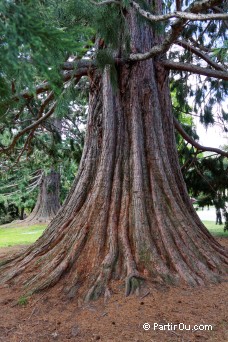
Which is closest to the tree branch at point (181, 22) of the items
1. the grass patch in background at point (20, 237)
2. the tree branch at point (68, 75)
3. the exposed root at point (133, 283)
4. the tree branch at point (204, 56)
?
the tree branch at point (68, 75)

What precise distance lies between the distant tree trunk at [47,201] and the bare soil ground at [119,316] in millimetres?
12641

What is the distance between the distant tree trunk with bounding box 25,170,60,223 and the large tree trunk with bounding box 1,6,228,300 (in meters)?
11.2

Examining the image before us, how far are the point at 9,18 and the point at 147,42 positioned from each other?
4280mm

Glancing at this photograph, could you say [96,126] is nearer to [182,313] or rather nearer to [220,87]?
[182,313]

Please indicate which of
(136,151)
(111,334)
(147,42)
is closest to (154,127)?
(136,151)

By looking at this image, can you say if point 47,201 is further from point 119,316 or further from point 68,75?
point 119,316

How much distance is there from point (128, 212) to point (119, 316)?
4.99 feet

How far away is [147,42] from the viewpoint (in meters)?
5.64

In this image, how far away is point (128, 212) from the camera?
4.53m

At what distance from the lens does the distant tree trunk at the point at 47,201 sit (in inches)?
643

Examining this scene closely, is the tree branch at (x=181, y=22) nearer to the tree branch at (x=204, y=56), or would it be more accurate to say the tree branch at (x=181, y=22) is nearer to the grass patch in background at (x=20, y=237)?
the tree branch at (x=204, y=56)

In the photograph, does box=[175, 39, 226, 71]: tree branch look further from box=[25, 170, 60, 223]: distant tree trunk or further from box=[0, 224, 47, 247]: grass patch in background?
box=[25, 170, 60, 223]: distant tree trunk

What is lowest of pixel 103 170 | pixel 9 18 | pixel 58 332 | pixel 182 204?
pixel 58 332

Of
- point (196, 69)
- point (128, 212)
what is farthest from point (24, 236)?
point (196, 69)
